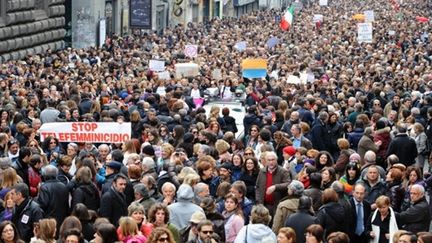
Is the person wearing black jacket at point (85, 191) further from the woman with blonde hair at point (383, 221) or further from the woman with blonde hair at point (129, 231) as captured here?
the woman with blonde hair at point (383, 221)

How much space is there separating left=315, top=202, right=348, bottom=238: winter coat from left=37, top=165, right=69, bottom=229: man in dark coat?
107 inches

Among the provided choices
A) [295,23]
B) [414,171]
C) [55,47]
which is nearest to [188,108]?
[414,171]

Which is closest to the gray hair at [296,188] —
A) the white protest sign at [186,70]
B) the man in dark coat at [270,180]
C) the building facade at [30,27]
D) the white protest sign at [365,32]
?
the man in dark coat at [270,180]

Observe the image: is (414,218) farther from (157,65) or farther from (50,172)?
(157,65)

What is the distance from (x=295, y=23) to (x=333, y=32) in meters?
8.56

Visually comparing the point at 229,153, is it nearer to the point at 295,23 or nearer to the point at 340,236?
Answer: the point at 340,236

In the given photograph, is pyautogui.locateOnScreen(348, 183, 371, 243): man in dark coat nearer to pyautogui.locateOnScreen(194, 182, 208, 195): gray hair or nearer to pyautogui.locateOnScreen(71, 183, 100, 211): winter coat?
pyautogui.locateOnScreen(194, 182, 208, 195): gray hair

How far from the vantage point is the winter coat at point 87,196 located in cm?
1548

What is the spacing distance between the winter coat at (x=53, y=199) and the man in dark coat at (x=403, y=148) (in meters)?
6.52

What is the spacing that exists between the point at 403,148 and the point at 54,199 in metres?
6.76

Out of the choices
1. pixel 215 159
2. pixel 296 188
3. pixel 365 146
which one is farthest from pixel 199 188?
pixel 365 146

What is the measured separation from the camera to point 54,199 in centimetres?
1538

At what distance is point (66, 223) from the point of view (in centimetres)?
1291

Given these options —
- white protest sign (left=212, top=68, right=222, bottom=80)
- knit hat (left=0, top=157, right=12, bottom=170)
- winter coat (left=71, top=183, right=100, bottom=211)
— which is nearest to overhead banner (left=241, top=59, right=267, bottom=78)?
white protest sign (left=212, top=68, right=222, bottom=80)
